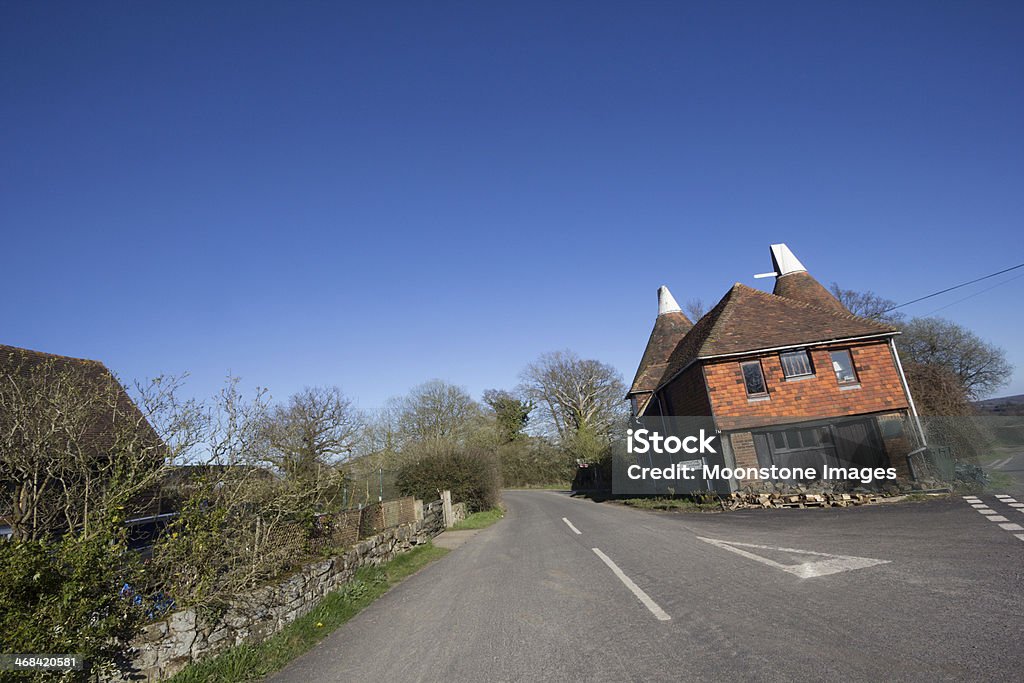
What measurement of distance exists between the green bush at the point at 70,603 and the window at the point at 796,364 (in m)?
20.0

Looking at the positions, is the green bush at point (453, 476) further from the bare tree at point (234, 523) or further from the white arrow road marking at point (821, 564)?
the white arrow road marking at point (821, 564)

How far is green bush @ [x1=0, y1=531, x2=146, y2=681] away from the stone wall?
0.87ft

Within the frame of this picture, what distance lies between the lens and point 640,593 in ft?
21.6

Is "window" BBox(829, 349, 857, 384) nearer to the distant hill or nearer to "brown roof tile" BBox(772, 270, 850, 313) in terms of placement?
"brown roof tile" BBox(772, 270, 850, 313)

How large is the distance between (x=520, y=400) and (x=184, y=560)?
4737cm

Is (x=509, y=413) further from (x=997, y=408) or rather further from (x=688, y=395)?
(x=997, y=408)

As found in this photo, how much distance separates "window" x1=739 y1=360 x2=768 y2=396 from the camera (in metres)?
18.8

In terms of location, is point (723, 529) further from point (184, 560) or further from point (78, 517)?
point (78, 517)

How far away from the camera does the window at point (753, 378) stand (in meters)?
18.8

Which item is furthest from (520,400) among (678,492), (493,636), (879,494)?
(493,636)

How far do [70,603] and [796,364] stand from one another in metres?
20.8

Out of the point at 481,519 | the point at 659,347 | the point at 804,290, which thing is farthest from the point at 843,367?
the point at 481,519

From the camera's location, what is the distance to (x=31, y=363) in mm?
15172

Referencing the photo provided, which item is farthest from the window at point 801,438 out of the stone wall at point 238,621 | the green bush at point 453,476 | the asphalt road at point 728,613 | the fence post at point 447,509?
the stone wall at point 238,621
